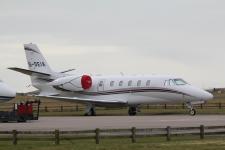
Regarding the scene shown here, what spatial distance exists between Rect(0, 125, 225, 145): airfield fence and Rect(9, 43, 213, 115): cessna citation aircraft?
22.9 metres

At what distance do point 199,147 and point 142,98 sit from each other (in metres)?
31.7

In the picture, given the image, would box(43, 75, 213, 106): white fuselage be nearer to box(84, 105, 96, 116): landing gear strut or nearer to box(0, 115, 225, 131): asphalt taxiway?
box(84, 105, 96, 116): landing gear strut

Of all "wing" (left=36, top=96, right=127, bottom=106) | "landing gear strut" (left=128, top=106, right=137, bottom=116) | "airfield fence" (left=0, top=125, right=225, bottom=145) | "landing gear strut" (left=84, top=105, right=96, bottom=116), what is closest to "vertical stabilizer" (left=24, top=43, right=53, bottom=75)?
"wing" (left=36, top=96, right=127, bottom=106)

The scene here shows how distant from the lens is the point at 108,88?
192ft

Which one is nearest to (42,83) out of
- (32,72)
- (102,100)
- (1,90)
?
(32,72)

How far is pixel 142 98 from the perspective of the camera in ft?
182

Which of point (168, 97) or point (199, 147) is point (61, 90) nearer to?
point (168, 97)

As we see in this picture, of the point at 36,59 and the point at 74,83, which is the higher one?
the point at 36,59

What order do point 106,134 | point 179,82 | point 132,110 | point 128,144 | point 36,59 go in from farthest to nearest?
point 36,59, point 132,110, point 179,82, point 106,134, point 128,144

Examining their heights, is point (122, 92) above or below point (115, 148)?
above

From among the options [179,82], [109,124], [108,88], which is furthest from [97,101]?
[109,124]

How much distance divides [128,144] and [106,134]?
8.28 ft

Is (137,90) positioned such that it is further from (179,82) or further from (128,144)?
(128,144)

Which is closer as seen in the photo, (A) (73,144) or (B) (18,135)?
(A) (73,144)
